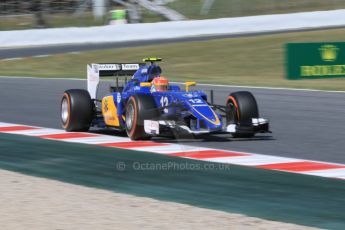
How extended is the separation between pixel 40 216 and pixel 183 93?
4300 mm

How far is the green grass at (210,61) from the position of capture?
23422mm

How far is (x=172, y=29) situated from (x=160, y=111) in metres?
25.2

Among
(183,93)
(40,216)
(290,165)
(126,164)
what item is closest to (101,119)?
(183,93)

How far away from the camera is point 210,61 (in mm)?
27266

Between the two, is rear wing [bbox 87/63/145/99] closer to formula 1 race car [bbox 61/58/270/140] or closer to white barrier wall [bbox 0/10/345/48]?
formula 1 race car [bbox 61/58/270/140]

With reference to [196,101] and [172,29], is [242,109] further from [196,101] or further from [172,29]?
[172,29]

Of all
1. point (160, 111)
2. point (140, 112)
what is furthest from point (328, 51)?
point (140, 112)

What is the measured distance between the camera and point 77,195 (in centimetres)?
747

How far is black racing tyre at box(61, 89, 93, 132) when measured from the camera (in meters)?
11.7

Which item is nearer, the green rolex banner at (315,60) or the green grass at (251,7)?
the green rolex banner at (315,60)

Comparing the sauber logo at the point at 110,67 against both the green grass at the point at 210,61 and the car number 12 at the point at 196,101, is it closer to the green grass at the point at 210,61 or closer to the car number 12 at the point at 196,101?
the car number 12 at the point at 196,101

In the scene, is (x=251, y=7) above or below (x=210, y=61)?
above

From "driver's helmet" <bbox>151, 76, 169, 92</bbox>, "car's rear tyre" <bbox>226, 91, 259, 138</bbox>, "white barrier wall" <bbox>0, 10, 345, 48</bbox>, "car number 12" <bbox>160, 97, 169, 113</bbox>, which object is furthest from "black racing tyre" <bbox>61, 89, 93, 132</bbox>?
"white barrier wall" <bbox>0, 10, 345, 48</bbox>

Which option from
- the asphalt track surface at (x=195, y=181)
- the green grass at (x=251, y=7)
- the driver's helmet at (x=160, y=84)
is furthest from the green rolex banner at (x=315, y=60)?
the green grass at (x=251, y=7)
